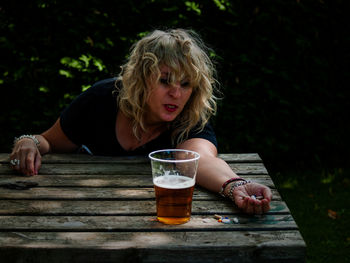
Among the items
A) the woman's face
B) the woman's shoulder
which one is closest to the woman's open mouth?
the woman's face

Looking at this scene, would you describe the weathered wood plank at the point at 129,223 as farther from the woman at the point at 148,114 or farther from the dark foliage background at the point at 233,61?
the dark foliage background at the point at 233,61

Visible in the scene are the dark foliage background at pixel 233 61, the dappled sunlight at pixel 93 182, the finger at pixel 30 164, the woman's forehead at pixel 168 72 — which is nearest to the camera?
the dappled sunlight at pixel 93 182

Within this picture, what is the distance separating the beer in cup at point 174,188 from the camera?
4.84 feet

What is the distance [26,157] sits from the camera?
7.34 feet

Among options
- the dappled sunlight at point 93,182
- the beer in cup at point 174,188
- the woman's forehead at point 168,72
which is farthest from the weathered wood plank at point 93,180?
the woman's forehead at point 168,72

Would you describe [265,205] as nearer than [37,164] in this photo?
Yes

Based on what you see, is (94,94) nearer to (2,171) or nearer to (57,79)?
(2,171)

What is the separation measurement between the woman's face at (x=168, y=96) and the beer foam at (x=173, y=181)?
2.83ft

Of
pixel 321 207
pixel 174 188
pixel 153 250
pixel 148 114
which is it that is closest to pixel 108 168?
pixel 148 114

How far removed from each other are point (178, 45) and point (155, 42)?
154 mm

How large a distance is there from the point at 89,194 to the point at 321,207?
3.06 meters

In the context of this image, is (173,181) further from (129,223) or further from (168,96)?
(168,96)

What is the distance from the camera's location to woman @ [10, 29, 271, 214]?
229cm

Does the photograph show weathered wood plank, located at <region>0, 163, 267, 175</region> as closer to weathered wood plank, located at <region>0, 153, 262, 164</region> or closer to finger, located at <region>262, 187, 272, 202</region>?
weathered wood plank, located at <region>0, 153, 262, 164</region>
